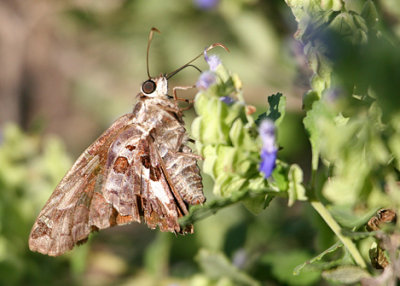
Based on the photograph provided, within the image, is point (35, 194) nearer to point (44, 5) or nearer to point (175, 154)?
point (175, 154)

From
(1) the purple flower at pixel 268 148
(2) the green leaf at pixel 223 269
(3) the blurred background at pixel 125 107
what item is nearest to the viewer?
(1) the purple flower at pixel 268 148

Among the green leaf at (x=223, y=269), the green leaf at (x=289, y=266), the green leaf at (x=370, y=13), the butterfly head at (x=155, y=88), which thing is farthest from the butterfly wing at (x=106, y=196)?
the green leaf at (x=370, y=13)

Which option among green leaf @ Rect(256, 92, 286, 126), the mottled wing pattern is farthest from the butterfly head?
green leaf @ Rect(256, 92, 286, 126)

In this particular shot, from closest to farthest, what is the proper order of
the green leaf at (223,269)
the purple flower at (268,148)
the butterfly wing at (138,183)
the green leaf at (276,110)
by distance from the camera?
the purple flower at (268,148) < the green leaf at (276,110) < the butterfly wing at (138,183) < the green leaf at (223,269)

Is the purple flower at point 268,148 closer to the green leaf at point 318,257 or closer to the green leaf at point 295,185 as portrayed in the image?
the green leaf at point 295,185

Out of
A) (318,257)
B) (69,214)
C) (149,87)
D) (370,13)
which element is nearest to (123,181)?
(69,214)

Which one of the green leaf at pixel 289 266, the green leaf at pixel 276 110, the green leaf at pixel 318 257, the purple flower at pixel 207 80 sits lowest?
the green leaf at pixel 289 266

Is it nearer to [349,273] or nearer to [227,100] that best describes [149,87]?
[227,100]

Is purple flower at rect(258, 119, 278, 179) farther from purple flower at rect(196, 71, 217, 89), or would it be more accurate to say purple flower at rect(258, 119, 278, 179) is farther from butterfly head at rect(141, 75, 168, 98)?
butterfly head at rect(141, 75, 168, 98)
